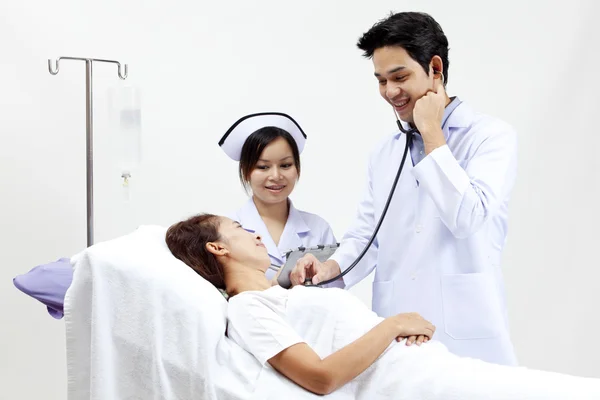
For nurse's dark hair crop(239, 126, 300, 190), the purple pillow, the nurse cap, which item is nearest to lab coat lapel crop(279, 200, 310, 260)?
nurse's dark hair crop(239, 126, 300, 190)

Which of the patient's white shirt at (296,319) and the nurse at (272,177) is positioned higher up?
the nurse at (272,177)

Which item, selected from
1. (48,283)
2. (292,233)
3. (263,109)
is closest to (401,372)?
(48,283)

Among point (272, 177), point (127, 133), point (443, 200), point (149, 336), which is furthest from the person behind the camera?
point (127, 133)

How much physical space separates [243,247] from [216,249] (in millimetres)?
64

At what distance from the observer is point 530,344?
11.4ft

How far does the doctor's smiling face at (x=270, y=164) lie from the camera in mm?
2486

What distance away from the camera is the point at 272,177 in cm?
247

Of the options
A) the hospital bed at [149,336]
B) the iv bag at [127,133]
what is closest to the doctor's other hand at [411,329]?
the hospital bed at [149,336]

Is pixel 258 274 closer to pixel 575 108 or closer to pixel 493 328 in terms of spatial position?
pixel 493 328

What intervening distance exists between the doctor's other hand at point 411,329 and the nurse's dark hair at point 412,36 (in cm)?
62

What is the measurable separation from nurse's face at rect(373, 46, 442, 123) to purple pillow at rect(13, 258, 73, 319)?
2.90 feet

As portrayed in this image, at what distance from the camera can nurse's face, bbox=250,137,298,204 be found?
8.15 ft

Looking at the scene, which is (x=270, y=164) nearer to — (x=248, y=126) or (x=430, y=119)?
(x=248, y=126)

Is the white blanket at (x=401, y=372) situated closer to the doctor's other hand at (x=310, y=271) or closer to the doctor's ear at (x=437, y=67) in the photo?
the doctor's other hand at (x=310, y=271)
